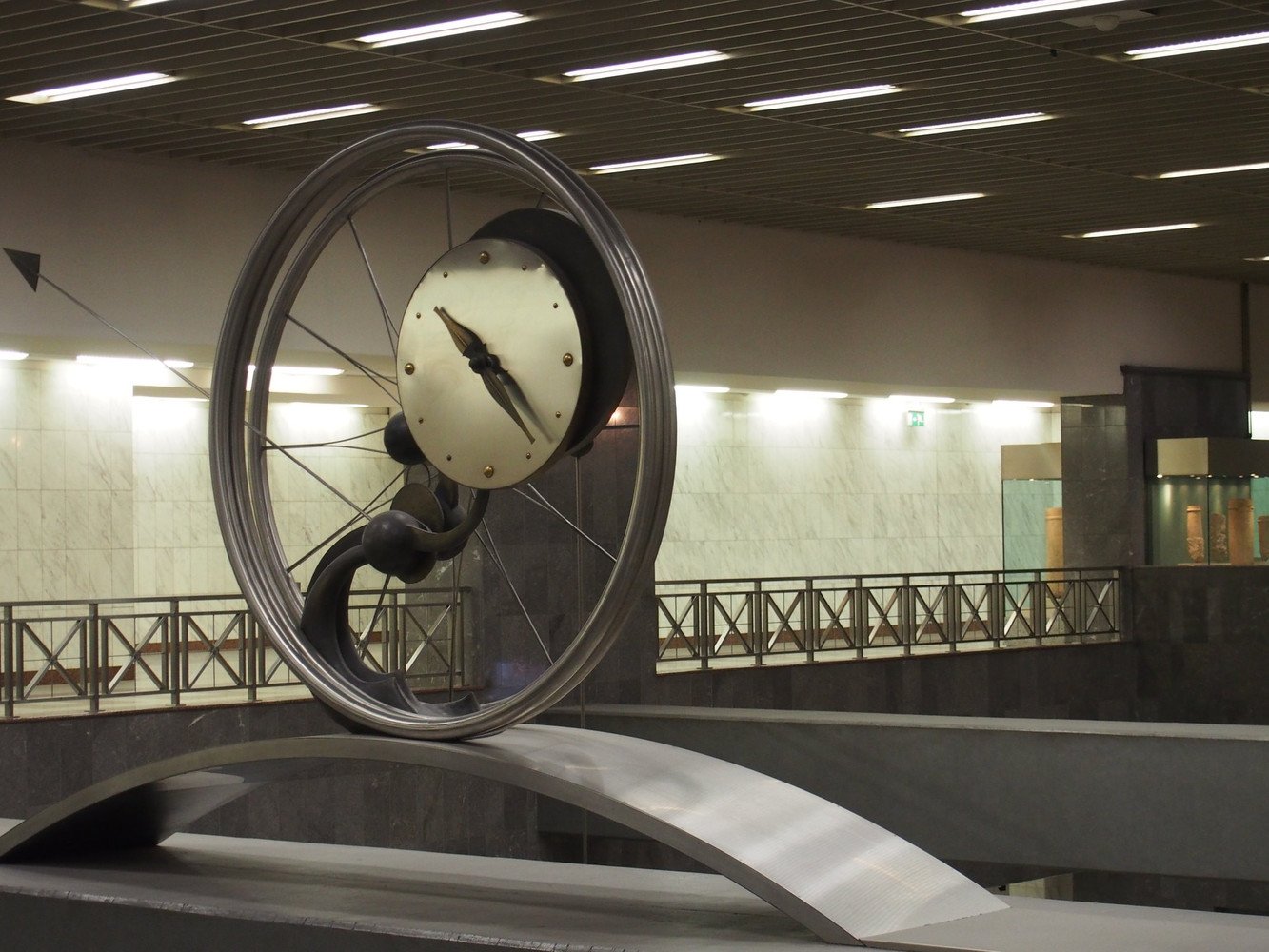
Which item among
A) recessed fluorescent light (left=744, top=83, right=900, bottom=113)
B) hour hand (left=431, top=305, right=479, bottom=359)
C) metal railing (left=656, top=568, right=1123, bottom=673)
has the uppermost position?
recessed fluorescent light (left=744, top=83, right=900, bottom=113)

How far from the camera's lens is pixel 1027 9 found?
940cm

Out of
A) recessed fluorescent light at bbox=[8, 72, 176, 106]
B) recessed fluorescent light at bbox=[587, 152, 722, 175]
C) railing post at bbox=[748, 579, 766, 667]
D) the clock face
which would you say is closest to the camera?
the clock face

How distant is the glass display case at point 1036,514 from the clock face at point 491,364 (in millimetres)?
16114

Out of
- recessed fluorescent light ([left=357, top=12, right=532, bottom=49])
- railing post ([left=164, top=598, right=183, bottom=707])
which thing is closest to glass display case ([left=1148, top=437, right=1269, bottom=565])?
railing post ([left=164, top=598, right=183, bottom=707])

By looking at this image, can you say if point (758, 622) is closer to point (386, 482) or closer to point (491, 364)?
point (386, 482)

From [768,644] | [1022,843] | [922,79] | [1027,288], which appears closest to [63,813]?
[1022,843]

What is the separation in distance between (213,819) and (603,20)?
570cm

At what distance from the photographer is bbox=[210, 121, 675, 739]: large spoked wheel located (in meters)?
4.25

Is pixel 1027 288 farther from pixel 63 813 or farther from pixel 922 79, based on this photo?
pixel 63 813

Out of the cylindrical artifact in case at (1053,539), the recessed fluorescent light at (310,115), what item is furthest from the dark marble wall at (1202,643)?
the recessed fluorescent light at (310,115)

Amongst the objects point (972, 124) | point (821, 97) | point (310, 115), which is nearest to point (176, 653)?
point (310, 115)

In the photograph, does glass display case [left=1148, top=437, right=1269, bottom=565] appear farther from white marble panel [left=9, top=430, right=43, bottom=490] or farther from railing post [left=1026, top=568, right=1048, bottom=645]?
white marble panel [left=9, top=430, right=43, bottom=490]

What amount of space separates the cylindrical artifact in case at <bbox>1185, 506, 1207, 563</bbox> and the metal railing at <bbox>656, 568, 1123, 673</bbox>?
0.80 metres

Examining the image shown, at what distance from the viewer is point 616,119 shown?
459 inches
